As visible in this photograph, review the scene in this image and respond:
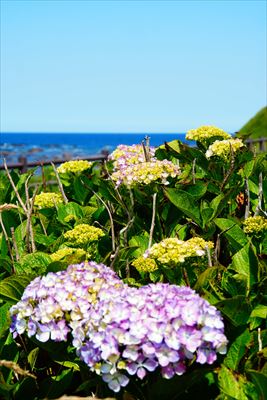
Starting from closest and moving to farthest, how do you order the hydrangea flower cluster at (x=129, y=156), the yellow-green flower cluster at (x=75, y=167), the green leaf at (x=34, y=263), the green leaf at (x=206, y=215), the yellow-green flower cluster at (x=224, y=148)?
the green leaf at (x=34, y=263) → the green leaf at (x=206, y=215) → the yellow-green flower cluster at (x=224, y=148) → the hydrangea flower cluster at (x=129, y=156) → the yellow-green flower cluster at (x=75, y=167)

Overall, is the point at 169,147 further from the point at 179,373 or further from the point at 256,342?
the point at 179,373

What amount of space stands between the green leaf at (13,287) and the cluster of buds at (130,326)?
0.30 m

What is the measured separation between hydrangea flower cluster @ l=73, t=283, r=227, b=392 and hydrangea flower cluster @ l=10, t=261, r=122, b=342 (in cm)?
10

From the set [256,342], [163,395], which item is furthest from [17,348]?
[256,342]

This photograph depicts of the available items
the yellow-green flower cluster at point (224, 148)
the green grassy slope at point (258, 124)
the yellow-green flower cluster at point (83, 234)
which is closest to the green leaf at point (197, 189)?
the yellow-green flower cluster at point (224, 148)

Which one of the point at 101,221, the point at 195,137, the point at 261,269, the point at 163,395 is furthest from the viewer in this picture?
the point at 195,137

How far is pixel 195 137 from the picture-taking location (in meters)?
3.30

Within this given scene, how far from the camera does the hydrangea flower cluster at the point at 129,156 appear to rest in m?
3.09

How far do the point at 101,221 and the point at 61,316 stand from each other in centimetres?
124

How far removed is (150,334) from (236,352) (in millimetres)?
425

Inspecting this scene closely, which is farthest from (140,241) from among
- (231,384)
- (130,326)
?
(130,326)

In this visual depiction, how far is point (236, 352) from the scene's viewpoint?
1864 millimetres

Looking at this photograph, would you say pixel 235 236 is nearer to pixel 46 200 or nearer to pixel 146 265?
pixel 146 265

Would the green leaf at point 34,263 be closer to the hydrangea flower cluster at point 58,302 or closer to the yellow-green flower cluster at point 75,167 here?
the hydrangea flower cluster at point 58,302
